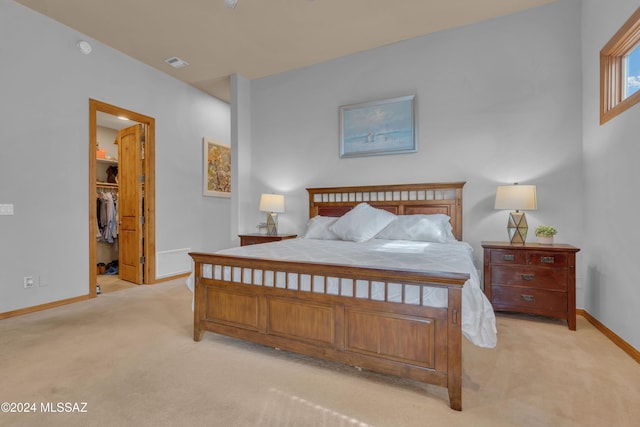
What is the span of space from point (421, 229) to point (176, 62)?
14.0 feet

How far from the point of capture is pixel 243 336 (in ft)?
7.57

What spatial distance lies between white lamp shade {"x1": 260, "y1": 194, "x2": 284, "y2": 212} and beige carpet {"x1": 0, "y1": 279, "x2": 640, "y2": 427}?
2.06 meters

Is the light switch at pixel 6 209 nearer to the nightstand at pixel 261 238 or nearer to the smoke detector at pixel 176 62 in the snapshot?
the nightstand at pixel 261 238

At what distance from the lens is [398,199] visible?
12.9 ft

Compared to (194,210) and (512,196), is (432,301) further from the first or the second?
(194,210)

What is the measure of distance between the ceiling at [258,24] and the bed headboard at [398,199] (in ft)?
6.40

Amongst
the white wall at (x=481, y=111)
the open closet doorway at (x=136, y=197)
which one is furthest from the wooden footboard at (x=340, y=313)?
the open closet doorway at (x=136, y=197)

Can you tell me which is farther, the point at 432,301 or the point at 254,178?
the point at 254,178

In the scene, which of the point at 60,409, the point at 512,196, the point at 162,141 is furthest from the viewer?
the point at 162,141

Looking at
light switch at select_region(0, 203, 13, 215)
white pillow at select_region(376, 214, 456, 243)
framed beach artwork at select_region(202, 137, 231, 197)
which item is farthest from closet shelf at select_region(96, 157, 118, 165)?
white pillow at select_region(376, 214, 456, 243)

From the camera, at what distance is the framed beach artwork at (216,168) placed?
5.50 m

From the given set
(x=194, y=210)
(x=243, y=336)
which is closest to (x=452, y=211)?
(x=243, y=336)

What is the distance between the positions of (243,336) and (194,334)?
0.53 meters

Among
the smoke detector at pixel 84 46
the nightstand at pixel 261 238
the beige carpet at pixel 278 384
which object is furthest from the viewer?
the nightstand at pixel 261 238
